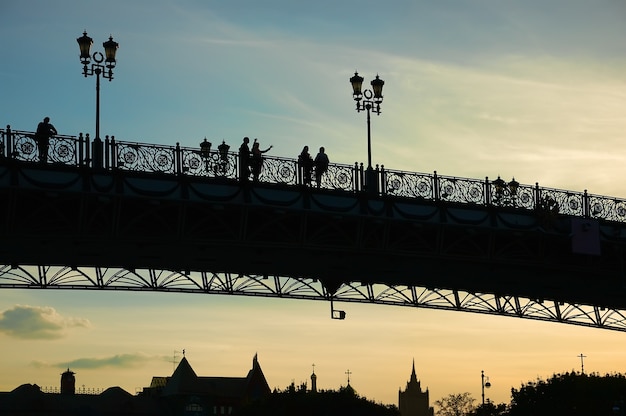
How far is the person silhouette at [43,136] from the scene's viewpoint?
4097 cm

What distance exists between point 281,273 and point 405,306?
7.28 meters

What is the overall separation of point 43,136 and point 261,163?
26.7ft

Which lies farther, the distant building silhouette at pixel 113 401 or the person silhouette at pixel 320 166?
the distant building silhouette at pixel 113 401

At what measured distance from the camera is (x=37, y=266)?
4781cm

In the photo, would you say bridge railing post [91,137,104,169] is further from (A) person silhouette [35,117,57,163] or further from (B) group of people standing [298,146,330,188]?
(B) group of people standing [298,146,330,188]

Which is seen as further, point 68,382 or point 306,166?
point 68,382

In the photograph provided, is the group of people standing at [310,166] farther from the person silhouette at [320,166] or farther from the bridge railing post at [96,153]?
the bridge railing post at [96,153]

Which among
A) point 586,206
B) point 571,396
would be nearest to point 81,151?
point 586,206

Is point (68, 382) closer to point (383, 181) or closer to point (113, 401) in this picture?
point (113, 401)

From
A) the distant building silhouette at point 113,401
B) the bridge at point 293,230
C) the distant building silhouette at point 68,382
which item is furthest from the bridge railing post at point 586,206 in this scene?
the distant building silhouette at point 68,382

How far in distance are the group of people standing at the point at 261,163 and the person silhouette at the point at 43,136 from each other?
6.97 meters

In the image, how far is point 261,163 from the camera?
44.6 meters

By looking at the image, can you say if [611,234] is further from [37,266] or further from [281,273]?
[37,266]

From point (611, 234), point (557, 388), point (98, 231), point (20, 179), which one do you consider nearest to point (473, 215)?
point (611, 234)
